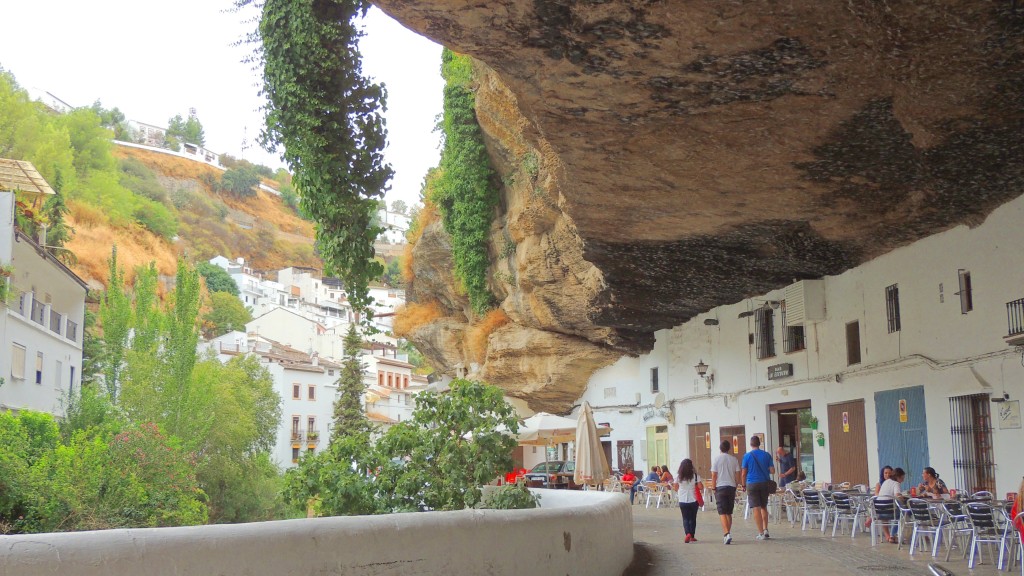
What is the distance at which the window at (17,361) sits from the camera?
30644 mm

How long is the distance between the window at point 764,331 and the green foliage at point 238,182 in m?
145

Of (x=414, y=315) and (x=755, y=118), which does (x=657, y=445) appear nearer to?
(x=414, y=315)

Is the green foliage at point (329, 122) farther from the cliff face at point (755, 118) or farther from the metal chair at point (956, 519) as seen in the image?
the metal chair at point (956, 519)

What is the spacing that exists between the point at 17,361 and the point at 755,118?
94.7 feet

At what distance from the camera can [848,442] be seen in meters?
18.2

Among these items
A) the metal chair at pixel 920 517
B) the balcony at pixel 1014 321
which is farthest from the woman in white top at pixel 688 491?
the balcony at pixel 1014 321

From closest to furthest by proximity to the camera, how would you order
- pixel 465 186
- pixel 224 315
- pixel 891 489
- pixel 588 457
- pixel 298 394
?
pixel 891 489, pixel 588 457, pixel 465 186, pixel 298 394, pixel 224 315

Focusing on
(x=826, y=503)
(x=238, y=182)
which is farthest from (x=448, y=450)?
(x=238, y=182)

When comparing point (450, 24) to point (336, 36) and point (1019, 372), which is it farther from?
point (1019, 372)

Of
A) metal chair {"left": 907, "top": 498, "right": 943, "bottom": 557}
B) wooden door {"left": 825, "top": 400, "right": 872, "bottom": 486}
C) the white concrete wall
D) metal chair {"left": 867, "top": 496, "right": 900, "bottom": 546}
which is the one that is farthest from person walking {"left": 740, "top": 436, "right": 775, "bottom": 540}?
the white concrete wall

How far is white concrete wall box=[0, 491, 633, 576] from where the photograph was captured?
410 cm

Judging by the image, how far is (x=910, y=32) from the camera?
8.68 metres

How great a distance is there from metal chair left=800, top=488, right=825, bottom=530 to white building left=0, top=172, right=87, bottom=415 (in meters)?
24.5

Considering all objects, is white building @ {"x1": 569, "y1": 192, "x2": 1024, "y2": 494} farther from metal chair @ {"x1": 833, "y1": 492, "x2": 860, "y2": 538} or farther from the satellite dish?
metal chair @ {"x1": 833, "y1": 492, "x2": 860, "y2": 538}
